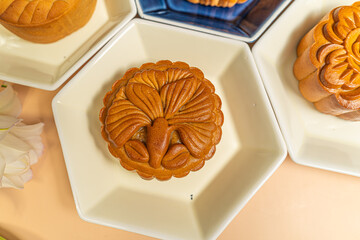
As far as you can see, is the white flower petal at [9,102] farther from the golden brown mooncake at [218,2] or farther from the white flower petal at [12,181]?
the golden brown mooncake at [218,2]

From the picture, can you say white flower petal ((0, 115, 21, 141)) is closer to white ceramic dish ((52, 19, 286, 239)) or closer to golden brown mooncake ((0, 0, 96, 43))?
white ceramic dish ((52, 19, 286, 239))

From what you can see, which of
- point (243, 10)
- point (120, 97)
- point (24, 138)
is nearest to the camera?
point (120, 97)

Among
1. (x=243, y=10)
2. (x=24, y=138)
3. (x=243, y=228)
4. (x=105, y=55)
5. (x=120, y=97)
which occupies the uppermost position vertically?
(x=243, y=10)

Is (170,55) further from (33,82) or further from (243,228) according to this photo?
(243,228)

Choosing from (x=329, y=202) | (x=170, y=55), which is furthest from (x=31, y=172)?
(x=329, y=202)

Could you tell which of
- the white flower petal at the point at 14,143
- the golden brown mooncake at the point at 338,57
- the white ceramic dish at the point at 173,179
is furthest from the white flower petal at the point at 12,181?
the golden brown mooncake at the point at 338,57

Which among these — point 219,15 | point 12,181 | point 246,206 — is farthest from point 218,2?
point 12,181
